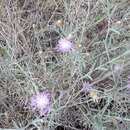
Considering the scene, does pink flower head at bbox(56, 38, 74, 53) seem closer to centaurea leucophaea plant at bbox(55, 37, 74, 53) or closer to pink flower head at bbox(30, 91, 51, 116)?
centaurea leucophaea plant at bbox(55, 37, 74, 53)

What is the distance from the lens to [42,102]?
0.97 meters

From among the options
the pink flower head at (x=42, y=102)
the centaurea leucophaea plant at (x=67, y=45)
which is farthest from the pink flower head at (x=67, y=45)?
the pink flower head at (x=42, y=102)

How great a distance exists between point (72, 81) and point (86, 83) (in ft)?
0.21

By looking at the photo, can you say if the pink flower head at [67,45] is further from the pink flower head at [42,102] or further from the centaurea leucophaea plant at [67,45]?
the pink flower head at [42,102]

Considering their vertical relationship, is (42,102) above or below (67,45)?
below

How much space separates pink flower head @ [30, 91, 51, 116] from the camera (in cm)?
96

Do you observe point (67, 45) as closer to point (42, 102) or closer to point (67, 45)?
point (67, 45)

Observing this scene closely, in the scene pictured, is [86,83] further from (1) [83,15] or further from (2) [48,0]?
(2) [48,0]

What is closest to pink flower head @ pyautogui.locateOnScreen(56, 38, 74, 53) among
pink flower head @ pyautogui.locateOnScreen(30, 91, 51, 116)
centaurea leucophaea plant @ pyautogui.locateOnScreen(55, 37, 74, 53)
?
centaurea leucophaea plant @ pyautogui.locateOnScreen(55, 37, 74, 53)

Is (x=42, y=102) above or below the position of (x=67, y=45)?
below

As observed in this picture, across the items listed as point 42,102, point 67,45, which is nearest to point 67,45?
point 67,45

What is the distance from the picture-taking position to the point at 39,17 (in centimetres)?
121

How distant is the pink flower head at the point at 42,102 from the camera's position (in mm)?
964

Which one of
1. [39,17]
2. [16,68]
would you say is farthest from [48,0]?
[16,68]
